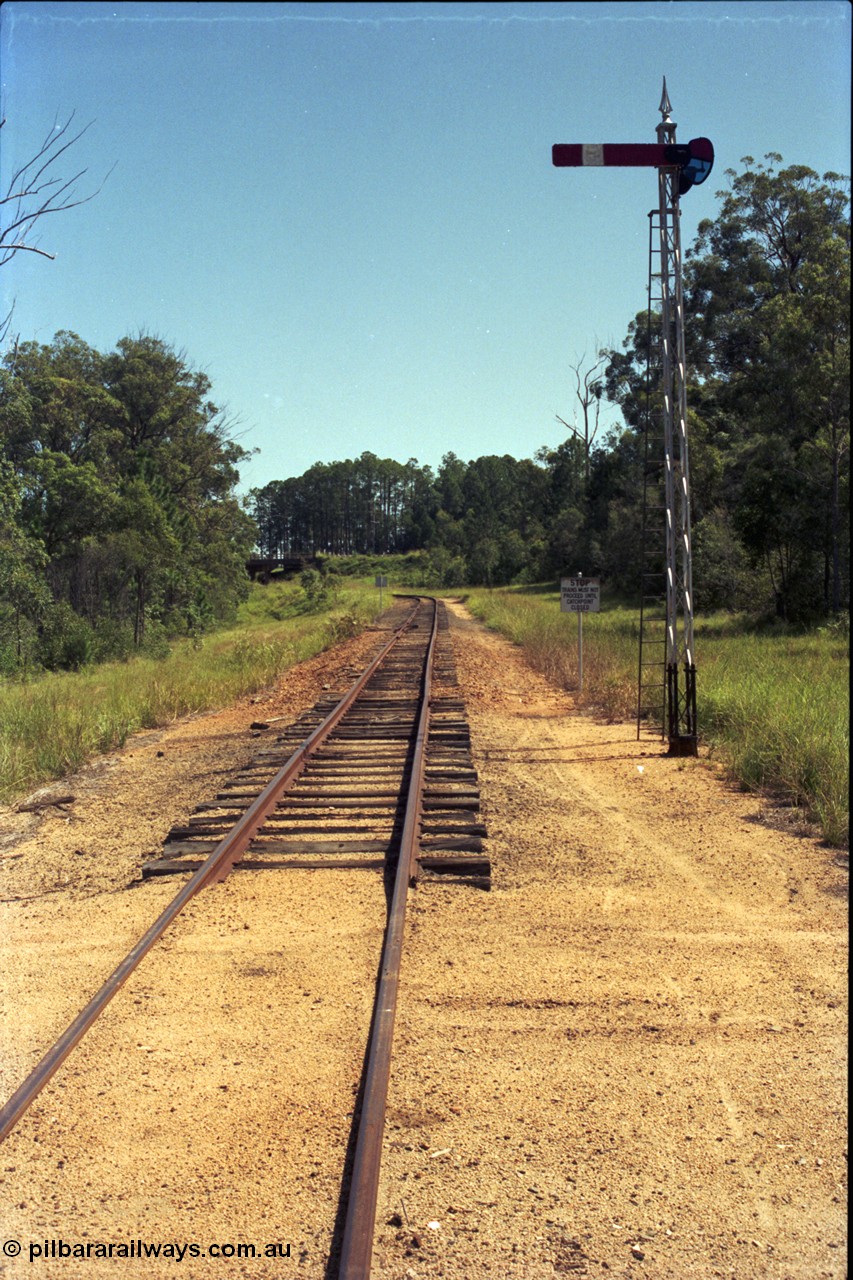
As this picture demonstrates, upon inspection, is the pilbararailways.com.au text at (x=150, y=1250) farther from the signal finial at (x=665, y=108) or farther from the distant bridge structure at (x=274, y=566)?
the distant bridge structure at (x=274, y=566)

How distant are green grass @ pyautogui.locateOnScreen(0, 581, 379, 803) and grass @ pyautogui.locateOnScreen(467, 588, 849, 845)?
5.88 m

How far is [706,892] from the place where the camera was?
6719 millimetres

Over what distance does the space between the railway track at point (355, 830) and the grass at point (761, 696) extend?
2644 mm

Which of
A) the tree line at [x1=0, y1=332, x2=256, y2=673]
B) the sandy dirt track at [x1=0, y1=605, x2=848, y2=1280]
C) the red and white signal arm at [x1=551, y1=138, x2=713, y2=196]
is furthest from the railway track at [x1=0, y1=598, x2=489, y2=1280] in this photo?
the tree line at [x1=0, y1=332, x2=256, y2=673]

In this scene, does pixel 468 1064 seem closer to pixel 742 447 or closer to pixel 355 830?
pixel 355 830

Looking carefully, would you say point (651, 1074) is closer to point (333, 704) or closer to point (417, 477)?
point (333, 704)

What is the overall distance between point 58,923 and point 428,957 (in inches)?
90.1

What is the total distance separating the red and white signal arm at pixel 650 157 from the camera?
8.35m

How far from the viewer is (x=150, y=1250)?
313 cm

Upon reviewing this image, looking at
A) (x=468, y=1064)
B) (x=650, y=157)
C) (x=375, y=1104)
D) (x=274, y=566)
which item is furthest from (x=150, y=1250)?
(x=274, y=566)

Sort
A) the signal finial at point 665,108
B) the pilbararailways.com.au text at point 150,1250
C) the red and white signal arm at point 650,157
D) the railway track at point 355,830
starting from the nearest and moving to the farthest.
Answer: the pilbararailways.com.au text at point 150,1250
the railway track at point 355,830
the red and white signal arm at point 650,157
the signal finial at point 665,108

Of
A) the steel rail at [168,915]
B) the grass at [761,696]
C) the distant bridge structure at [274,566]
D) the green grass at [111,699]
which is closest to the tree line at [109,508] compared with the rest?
the green grass at [111,699]

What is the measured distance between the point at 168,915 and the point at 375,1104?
2.57 metres

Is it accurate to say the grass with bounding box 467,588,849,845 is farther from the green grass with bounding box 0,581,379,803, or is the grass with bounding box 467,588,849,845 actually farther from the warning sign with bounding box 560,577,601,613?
the green grass with bounding box 0,581,379,803
